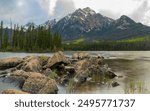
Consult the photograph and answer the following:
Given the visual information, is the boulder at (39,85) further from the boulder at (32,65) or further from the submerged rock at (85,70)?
the boulder at (32,65)

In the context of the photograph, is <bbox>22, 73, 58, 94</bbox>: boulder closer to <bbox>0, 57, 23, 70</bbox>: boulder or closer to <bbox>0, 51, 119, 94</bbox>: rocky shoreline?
<bbox>0, 51, 119, 94</bbox>: rocky shoreline

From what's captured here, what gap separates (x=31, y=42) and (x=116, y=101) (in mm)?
11600

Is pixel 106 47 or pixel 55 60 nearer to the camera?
pixel 55 60

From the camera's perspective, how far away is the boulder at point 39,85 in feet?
24.6

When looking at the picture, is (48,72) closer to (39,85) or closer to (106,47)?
(39,85)

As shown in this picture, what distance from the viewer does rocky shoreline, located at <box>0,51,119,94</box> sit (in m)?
7.77

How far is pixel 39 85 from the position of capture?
24.7 feet

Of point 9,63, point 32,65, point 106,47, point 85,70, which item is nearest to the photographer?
point 32,65

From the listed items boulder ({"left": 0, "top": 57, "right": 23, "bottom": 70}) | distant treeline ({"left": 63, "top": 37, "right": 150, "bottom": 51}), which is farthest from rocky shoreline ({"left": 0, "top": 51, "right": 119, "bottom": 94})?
distant treeline ({"left": 63, "top": 37, "right": 150, "bottom": 51})

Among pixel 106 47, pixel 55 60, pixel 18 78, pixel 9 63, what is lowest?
pixel 18 78

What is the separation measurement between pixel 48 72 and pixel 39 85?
3.85 metres

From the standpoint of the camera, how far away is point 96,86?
9734 mm

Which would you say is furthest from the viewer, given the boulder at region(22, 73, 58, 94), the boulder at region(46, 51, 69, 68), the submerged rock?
the boulder at region(46, 51, 69, 68)

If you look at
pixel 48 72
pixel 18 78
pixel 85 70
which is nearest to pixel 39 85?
pixel 18 78
